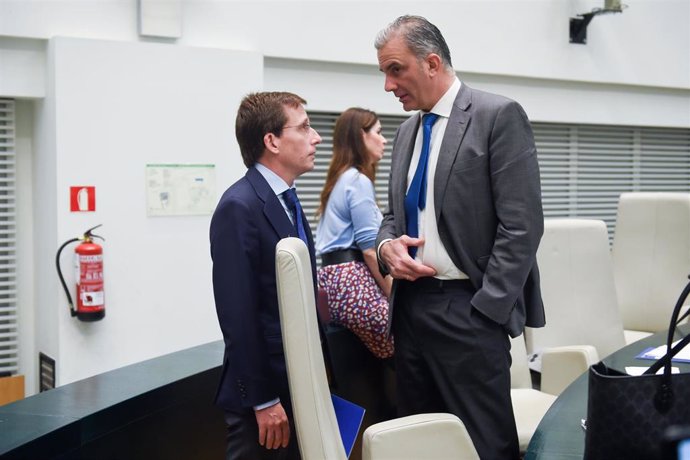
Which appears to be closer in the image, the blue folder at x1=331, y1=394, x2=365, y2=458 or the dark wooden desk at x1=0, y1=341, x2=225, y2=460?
the blue folder at x1=331, y1=394, x2=365, y2=458

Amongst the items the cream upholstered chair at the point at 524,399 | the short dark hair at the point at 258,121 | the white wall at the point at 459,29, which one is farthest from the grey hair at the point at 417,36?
the white wall at the point at 459,29

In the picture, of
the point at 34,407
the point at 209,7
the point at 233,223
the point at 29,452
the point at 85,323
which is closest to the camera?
the point at 29,452

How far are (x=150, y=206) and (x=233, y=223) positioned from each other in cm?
269

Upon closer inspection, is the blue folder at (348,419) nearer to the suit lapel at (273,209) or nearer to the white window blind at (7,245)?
the suit lapel at (273,209)

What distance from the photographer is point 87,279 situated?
439 cm

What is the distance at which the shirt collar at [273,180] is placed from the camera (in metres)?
2.34

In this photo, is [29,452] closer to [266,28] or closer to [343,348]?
[343,348]

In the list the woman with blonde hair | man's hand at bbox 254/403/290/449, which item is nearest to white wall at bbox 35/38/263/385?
the woman with blonde hair

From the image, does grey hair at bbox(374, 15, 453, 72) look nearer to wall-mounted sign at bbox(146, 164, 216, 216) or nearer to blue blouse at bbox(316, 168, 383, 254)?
blue blouse at bbox(316, 168, 383, 254)

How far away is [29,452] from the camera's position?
6.55 feet

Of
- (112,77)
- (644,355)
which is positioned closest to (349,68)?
(112,77)

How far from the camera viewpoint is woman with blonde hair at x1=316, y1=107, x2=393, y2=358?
347 centimetres

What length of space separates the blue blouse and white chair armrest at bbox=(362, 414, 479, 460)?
5.33 feet

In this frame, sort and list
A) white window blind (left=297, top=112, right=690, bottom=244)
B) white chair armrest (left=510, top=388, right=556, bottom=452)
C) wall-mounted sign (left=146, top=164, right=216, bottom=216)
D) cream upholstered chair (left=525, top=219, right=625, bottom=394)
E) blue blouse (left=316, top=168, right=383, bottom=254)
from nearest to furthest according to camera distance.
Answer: white chair armrest (left=510, top=388, right=556, bottom=452)
blue blouse (left=316, top=168, right=383, bottom=254)
cream upholstered chair (left=525, top=219, right=625, bottom=394)
wall-mounted sign (left=146, top=164, right=216, bottom=216)
white window blind (left=297, top=112, right=690, bottom=244)
